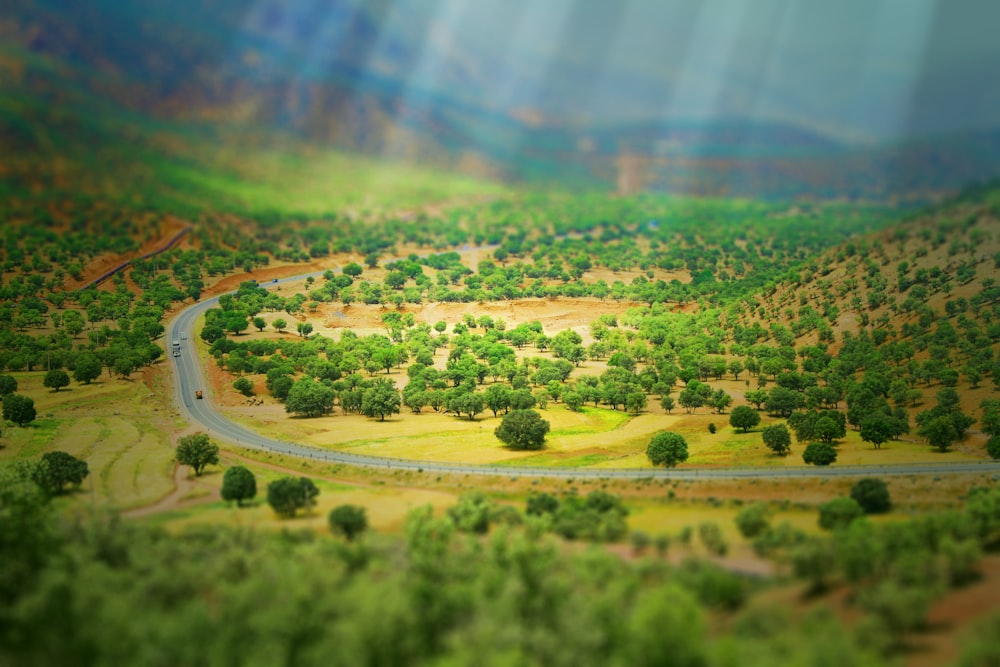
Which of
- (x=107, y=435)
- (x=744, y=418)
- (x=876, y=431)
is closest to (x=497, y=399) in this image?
(x=744, y=418)

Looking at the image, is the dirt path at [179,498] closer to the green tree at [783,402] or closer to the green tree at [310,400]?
the green tree at [310,400]

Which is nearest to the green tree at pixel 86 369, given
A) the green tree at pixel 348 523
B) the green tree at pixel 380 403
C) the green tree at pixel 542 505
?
the green tree at pixel 380 403

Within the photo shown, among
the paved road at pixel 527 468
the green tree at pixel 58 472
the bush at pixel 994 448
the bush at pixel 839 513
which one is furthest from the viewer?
the bush at pixel 994 448

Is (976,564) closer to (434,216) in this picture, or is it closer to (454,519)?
(454,519)

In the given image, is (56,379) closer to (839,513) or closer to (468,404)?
(468,404)

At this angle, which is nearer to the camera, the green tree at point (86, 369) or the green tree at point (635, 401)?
the green tree at point (635, 401)

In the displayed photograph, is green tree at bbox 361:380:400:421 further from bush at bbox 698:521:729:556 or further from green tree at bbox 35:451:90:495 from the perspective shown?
bush at bbox 698:521:729:556

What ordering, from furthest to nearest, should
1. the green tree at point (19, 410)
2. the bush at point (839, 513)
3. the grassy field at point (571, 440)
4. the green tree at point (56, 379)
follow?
1. the green tree at point (56, 379)
2. the green tree at point (19, 410)
3. the grassy field at point (571, 440)
4. the bush at point (839, 513)
